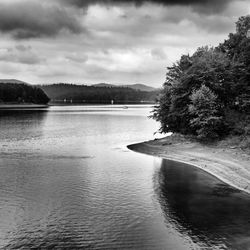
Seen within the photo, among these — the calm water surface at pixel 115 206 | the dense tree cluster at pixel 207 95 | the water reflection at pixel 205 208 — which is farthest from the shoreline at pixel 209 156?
the dense tree cluster at pixel 207 95

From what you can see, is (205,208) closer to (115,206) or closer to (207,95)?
(115,206)

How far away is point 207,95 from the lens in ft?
207

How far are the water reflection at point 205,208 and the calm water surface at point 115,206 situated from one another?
8 cm

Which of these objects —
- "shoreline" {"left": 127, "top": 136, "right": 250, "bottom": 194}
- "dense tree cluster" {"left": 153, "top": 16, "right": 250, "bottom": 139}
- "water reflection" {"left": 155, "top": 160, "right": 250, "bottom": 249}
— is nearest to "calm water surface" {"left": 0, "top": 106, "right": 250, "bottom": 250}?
"water reflection" {"left": 155, "top": 160, "right": 250, "bottom": 249}

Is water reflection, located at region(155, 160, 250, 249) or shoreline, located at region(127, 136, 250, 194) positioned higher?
shoreline, located at region(127, 136, 250, 194)

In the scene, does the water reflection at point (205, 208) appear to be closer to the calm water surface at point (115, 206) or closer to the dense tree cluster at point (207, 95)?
the calm water surface at point (115, 206)

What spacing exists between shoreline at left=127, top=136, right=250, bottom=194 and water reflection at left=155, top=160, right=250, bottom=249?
1.70 m

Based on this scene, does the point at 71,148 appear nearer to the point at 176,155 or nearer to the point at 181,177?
the point at 176,155

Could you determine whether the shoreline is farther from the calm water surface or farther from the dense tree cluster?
the dense tree cluster

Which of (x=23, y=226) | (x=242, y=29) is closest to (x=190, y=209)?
(x=23, y=226)

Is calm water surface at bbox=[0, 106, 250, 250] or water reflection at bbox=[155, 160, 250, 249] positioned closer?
calm water surface at bbox=[0, 106, 250, 250]

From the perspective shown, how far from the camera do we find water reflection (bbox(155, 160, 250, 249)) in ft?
89.4

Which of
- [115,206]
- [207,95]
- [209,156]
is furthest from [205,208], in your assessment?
[207,95]

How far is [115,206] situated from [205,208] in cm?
920
